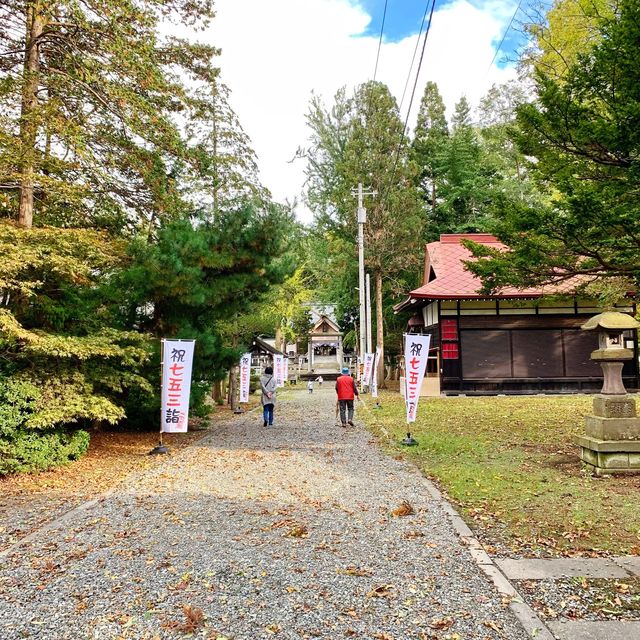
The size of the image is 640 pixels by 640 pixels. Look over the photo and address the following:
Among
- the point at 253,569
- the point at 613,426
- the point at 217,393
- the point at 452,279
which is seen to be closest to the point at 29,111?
the point at 253,569

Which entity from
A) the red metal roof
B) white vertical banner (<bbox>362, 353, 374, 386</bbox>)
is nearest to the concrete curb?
the red metal roof

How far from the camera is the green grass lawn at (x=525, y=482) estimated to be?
423 centimetres

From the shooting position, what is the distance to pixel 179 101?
875 centimetres

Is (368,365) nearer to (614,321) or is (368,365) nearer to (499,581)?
(614,321)

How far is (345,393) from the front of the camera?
466 inches

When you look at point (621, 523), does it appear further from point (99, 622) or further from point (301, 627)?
point (99, 622)

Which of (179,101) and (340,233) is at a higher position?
(340,233)

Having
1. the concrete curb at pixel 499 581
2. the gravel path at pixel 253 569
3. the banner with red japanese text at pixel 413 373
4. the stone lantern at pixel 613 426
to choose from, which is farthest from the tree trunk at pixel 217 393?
the concrete curb at pixel 499 581

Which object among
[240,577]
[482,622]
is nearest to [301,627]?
[240,577]

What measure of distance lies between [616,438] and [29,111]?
364 inches

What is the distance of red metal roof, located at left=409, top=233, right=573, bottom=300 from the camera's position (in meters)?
17.9

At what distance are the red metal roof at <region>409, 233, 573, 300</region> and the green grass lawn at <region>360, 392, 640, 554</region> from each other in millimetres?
6155

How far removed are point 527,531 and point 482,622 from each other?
5.92ft

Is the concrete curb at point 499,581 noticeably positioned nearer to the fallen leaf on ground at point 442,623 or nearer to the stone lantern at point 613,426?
the fallen leaf on ground at point 442,623
